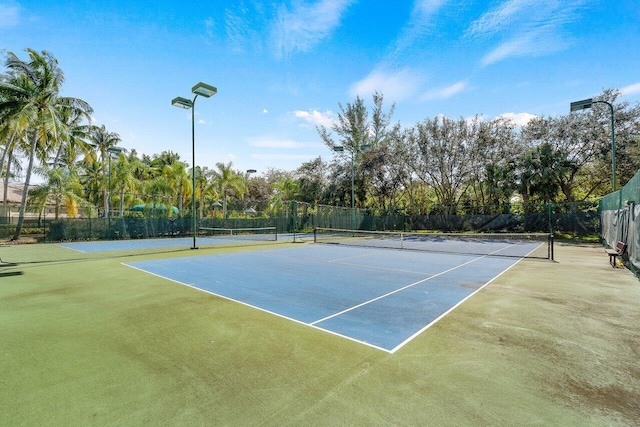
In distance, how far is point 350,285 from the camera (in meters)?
7.35

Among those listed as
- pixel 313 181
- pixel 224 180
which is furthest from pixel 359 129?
pixel 224 180

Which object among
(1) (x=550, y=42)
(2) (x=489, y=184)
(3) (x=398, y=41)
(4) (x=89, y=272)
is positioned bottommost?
(4) (x=89, y=272)

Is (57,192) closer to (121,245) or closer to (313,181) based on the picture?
(121,245)

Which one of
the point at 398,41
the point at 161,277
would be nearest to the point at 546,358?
the point at 161,277

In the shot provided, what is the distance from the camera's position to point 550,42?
39.4 feet

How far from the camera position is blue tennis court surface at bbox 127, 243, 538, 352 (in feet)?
15.7

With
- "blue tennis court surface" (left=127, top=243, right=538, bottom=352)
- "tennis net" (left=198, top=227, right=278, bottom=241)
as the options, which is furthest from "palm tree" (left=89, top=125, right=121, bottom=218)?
"blue tennis court surface" (left=127, top=243, right=538, bottom=352)

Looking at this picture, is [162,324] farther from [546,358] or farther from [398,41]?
[398,41]

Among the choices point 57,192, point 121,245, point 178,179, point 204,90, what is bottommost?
point 121,245

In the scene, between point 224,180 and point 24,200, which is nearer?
point 24,200

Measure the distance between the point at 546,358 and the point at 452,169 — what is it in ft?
92.0

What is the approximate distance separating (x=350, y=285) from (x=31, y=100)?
80.9 feet

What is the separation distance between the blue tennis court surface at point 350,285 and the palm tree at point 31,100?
14802 mm

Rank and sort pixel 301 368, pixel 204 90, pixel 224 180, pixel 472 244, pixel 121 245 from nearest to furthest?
pixel 301 368 → pixel 204 90 → pixel 121 245 → pixel 472 244 → pixel 224 180
